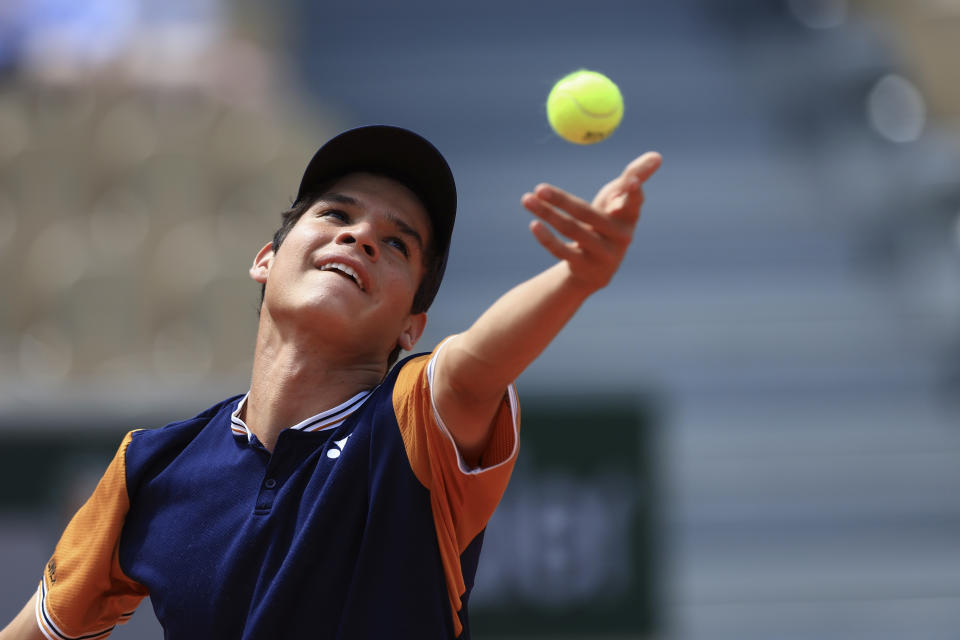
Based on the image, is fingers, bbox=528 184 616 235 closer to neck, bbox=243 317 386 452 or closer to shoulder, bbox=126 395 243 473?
neck, bbox=243 317 386 452

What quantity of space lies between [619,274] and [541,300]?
22.4 feet

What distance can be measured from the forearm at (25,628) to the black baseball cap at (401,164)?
3.48ft

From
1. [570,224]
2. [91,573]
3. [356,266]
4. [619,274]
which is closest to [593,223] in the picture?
[570,224]

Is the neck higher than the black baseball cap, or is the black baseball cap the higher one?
the black baseball cap

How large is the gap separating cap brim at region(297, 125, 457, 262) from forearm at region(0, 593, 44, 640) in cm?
107

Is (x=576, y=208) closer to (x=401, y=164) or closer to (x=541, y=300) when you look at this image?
(x=541, y=300)

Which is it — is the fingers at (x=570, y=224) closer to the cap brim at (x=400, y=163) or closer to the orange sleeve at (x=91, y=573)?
the cap brim at (x=400, y=163)

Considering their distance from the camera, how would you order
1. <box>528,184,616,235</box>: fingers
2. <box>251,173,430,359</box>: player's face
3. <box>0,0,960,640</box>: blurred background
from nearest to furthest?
1. <box>528,184,616,235</box>: fingers
2. <box>251,173,430,359</box>: player's face
3. <box>0,0,960,640</box>: blurred background

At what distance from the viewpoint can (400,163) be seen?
2.28 metres

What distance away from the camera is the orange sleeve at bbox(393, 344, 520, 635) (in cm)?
188

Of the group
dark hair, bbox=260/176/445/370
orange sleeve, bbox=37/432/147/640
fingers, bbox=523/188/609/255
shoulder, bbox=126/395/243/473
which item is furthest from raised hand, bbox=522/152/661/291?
orange sleeve, bbox=37/432/147/640

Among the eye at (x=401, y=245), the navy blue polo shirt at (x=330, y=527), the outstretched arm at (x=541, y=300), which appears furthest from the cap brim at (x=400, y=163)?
the outstretched arm at (x=541, y=300)

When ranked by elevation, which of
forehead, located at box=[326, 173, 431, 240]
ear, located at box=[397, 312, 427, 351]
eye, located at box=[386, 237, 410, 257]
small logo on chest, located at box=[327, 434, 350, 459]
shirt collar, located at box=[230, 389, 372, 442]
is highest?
forehead, located at box=[326, 173, 431, 240]

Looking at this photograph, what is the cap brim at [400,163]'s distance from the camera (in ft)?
7.39
